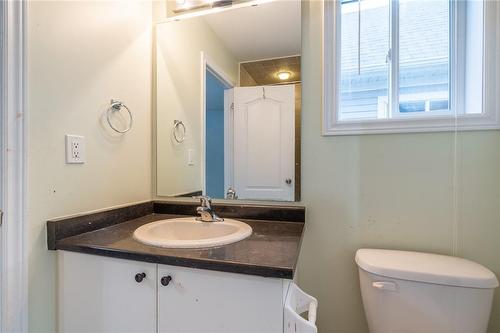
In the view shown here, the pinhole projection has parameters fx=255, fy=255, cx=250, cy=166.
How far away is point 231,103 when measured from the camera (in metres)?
1.27

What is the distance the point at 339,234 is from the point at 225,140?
2.29 ft

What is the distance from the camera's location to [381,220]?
1099 mm

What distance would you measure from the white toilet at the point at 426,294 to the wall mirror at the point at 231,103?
0.46m

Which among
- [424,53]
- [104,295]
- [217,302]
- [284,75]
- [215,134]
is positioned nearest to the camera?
[217,302]

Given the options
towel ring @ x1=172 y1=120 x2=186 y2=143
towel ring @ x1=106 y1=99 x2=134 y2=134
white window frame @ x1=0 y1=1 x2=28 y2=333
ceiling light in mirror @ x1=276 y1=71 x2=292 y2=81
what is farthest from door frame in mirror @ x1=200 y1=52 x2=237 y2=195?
white window frame @ x1=0 y1=1 x2=28 y2=333

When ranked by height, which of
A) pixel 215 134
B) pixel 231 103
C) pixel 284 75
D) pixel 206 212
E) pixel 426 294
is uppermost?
pixel 284 75

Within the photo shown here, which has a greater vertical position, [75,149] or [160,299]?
[75,149]

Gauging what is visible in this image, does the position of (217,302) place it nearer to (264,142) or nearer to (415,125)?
(264,142)

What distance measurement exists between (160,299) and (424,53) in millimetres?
1384

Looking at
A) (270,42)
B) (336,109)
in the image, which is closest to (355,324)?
(336,109)

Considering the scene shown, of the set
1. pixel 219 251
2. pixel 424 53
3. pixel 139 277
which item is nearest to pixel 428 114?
pixel 424 53

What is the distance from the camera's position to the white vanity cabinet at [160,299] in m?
0.69

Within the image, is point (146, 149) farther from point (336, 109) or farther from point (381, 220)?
point (381, 220)

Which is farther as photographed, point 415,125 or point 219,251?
point 415,125
